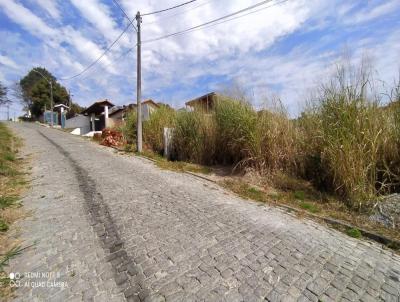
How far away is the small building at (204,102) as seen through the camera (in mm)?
8469

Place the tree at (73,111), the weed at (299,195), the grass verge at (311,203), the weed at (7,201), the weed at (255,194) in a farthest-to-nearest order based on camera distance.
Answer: the tree at (73,111)
the weed at (255,194)
the weed at (299,195)
the weed at (7,201)
the grass verge at (311,203)

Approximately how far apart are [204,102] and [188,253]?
682cm

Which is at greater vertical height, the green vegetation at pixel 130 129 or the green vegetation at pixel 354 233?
the green vegetation at pixel 130 129

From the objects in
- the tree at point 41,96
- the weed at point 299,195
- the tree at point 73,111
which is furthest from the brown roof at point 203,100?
the tree at point 41,96

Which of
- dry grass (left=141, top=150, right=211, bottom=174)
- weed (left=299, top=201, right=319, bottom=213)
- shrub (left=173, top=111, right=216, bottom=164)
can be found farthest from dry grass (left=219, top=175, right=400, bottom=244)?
shrub (left=173, top=111, right=216, bottom=164)

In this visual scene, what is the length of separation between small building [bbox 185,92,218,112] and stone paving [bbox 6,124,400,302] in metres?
4.27

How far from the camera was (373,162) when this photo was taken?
4.51 metres

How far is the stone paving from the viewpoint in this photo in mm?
2318

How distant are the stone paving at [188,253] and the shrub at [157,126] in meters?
6.27

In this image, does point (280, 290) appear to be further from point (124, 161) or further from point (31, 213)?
point (124, 161)

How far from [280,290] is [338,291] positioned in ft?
1.77

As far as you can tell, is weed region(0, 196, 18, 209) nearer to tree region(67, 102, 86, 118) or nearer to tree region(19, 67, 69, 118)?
tree region(67, 102, 86, 118)

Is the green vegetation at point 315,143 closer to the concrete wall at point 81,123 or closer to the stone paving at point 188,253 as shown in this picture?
the stone paving at point 188,253

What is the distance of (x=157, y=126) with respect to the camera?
37.4 ft
